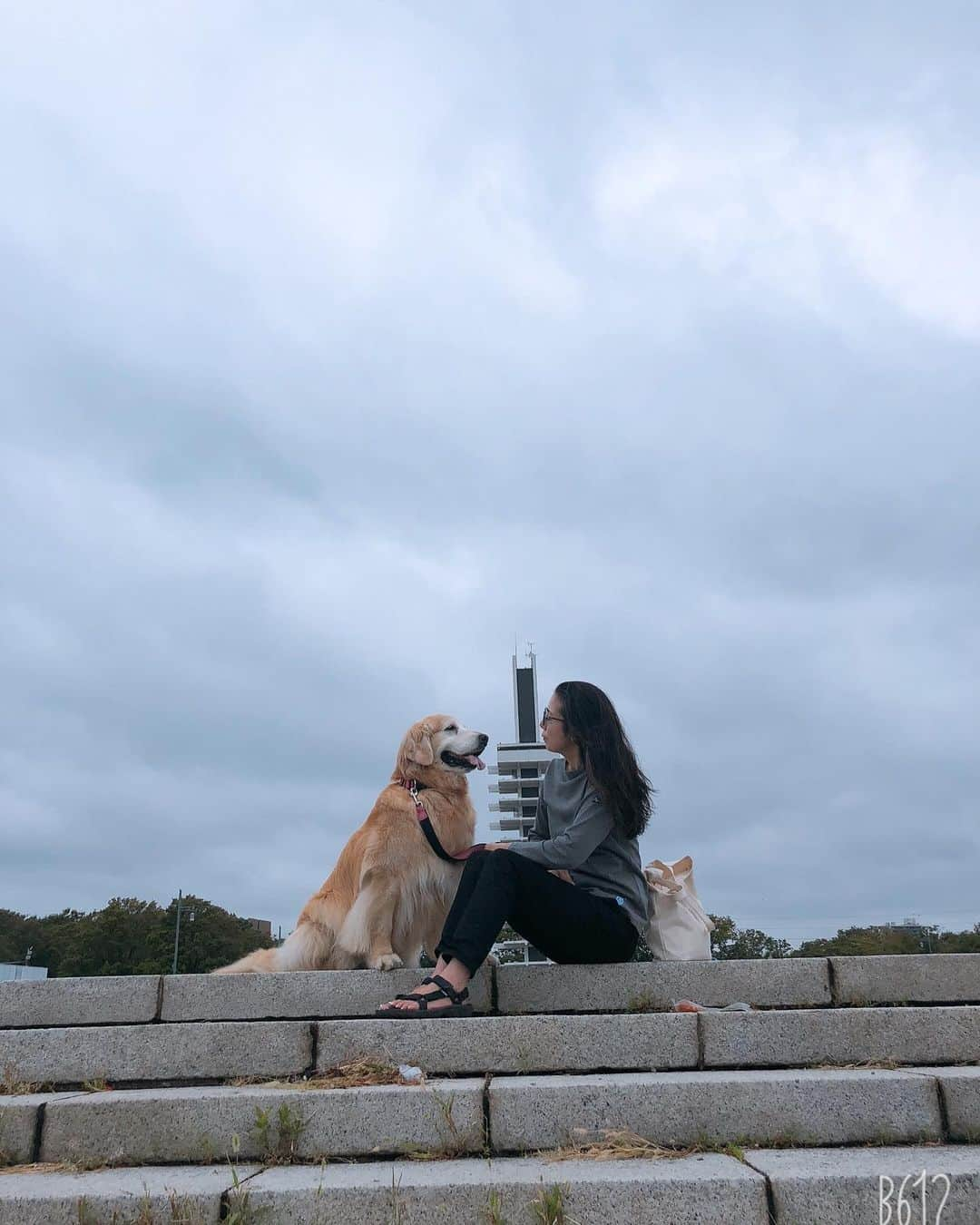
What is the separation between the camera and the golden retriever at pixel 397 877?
19.9ft

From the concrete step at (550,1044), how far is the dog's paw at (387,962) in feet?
4.91

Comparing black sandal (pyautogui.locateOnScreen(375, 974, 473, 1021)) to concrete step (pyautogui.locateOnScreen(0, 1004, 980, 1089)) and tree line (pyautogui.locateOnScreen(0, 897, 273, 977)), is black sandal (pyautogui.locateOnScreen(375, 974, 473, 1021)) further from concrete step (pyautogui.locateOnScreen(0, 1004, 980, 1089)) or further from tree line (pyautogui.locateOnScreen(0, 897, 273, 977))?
tree line (pyautogui.locateOnScreen(0, 897, 273, 977))

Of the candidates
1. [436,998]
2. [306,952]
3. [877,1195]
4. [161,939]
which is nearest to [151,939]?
[161,939]

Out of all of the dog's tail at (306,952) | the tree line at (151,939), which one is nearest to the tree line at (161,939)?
the tree line at (151,939)

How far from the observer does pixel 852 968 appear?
5.26 meters

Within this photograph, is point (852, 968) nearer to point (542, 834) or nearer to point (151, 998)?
point (542, 834)

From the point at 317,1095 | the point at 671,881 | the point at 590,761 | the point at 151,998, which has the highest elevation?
the point at 590,761

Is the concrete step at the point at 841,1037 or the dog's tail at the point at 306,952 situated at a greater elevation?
the dog's tail at the point at 306,952

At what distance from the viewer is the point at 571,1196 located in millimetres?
3107

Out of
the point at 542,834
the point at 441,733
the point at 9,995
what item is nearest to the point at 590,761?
the point at 542,834

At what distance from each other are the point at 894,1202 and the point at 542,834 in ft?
9.97

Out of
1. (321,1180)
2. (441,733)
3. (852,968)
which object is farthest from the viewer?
(441,733)

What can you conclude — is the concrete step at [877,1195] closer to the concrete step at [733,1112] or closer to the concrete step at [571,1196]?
the concrete step at [571,1196]

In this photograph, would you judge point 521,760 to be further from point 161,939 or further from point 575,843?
point 575,843
